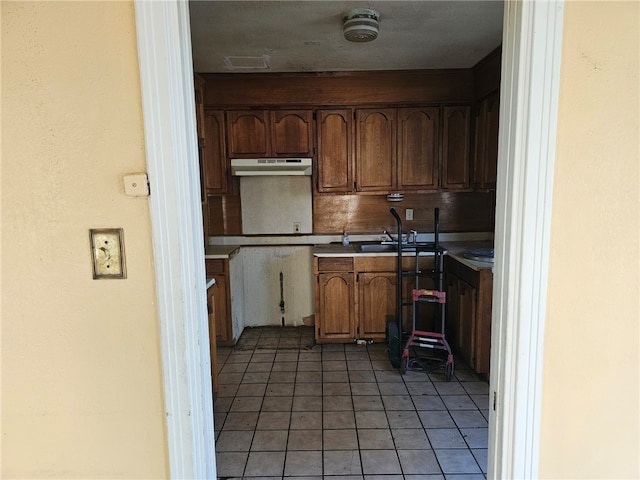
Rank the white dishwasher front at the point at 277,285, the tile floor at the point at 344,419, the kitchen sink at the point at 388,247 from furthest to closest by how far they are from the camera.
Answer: the white dishwasher front at the point at 277,285, the kitchen sink at the point at 388,247, the tile floor at the point at 344,419

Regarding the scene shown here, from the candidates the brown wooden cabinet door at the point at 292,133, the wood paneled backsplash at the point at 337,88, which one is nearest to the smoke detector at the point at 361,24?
the wood paneled backsplash at the point at 337,88

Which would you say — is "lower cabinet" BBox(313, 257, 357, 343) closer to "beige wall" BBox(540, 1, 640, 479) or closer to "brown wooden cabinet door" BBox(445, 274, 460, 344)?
"brown wooden cabinet door" BBox(445, 274, 460, 344)

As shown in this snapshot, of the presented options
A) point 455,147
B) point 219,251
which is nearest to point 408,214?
point 455,147

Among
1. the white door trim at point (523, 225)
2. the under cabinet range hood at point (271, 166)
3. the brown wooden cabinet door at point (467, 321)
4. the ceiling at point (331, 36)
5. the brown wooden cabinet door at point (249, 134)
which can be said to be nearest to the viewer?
the white door trim at point (523, 225)

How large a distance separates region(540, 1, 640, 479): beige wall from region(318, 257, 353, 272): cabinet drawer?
2.62 meters

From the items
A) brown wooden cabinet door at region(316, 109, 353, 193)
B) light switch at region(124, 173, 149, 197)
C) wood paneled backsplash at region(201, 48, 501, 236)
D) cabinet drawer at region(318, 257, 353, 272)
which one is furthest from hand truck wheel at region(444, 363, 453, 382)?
light switch at region(124, 173, 149, 197)

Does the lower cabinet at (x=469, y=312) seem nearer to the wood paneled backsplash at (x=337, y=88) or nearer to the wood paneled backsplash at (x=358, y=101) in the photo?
the wood paneled backsplash at (x=358, y=101)

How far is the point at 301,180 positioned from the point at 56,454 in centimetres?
325

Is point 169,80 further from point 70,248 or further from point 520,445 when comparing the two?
point 520,445

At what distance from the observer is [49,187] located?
3.16 feet

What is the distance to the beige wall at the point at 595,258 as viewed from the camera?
913mm

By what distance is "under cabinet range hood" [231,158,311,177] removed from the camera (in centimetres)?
365

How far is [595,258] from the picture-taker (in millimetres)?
967

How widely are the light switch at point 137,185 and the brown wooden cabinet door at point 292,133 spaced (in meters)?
2.93
